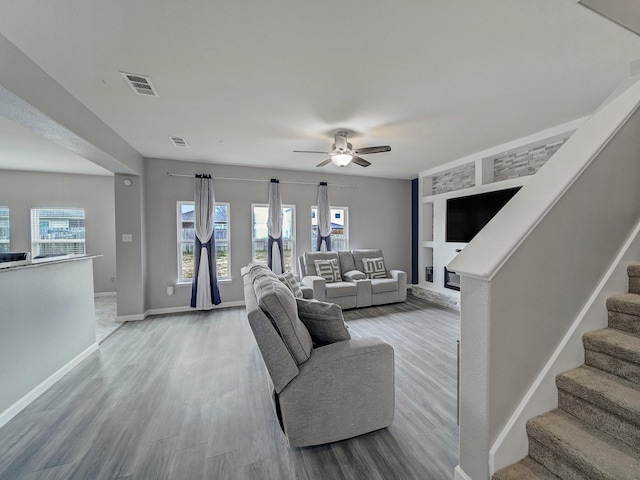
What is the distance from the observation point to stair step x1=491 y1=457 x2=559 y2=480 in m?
1.14

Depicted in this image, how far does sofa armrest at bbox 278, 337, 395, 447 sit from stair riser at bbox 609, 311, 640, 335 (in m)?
1.28

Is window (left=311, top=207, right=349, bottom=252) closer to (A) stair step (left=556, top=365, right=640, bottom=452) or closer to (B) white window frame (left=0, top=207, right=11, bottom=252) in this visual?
(A) stair step (left=556, top=365, right=640, bottom=452)

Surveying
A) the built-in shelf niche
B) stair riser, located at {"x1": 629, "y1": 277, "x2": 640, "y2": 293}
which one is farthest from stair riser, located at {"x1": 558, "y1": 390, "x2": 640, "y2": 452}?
the built-in shelf niche

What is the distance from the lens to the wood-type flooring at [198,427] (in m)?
1.53

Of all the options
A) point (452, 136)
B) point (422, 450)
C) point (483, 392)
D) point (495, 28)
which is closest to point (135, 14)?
point (495, 28)

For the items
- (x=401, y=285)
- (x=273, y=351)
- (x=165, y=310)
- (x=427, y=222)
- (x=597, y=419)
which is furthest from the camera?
(x=427, y=222)

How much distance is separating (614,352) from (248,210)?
4935 mm

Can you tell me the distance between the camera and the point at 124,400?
2193 mm

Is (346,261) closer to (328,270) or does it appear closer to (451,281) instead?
(328,270)

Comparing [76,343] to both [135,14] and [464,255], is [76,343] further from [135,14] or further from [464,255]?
[464,255]

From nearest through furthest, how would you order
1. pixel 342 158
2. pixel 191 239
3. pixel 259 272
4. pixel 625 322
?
pixel 625 322 < pixel 259 272 < pixel 342 158 < pixel 191 239

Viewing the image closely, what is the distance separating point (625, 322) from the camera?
143 centimetres

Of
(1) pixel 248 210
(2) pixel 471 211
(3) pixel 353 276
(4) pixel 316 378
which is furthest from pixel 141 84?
(2) pixel 471 211

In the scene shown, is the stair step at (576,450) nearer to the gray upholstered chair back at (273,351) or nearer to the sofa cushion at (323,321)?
the sofa cushion at (323,321)
